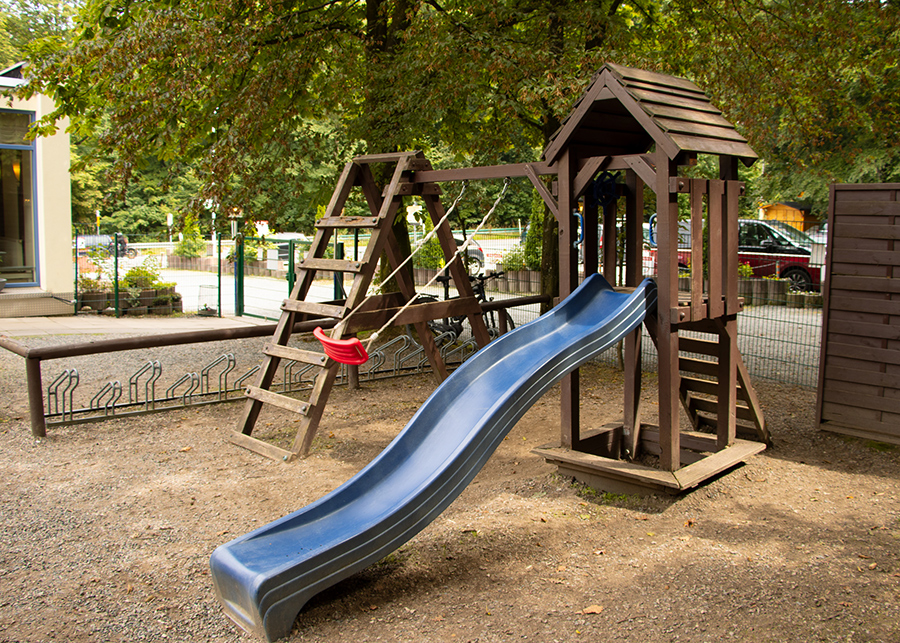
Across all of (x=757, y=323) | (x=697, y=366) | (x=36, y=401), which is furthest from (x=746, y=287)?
(x=36, y=401)

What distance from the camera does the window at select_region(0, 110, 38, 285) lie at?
14.7 metres

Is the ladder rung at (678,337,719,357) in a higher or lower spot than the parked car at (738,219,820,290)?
lower

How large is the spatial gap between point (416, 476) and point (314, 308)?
8.56ft

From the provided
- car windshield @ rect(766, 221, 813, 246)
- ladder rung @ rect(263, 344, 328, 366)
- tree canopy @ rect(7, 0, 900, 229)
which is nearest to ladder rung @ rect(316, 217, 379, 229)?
ladder rung @ rect(263, 344, 328, 366)

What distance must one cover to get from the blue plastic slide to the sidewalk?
8.32 m

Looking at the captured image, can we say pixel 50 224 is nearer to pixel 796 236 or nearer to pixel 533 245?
pixel 533 245

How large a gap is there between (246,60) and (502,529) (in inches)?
227

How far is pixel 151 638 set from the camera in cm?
318

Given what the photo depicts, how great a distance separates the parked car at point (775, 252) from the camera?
17125mm

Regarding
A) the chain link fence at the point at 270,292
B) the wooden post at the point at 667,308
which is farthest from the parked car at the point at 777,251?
the wooden post at the point at 667,308

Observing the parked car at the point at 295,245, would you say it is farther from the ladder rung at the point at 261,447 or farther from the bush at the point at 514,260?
the ladder rung at the point at 261,447

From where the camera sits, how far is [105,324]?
13.6 m

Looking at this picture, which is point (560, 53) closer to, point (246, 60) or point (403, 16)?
point (403, 16)

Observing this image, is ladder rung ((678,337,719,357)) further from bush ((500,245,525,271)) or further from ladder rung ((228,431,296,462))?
bush ((500,245,525,271))
